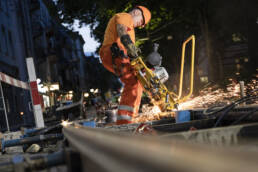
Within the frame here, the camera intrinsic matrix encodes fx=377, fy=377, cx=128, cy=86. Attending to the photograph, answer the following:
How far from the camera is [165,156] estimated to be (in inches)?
24.8

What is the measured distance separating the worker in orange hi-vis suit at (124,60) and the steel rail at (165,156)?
4382 mm

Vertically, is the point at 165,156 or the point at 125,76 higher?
the point at 125,76

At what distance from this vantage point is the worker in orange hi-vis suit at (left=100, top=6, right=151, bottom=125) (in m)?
5.46

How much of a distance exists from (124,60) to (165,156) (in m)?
4.97

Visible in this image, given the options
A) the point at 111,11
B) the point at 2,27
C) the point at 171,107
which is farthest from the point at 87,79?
the point at 171,107

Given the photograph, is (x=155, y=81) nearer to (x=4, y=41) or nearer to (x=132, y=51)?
(x=132, y=51)

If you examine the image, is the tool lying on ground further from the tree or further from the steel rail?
the tree

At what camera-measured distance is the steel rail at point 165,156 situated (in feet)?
1.77

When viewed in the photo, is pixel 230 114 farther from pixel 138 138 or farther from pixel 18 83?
pixel 18 83

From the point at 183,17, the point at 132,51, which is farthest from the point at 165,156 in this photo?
the point at 183,17

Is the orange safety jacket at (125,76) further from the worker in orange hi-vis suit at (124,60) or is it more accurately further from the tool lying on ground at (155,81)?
the tool lying on ground at (155,81)

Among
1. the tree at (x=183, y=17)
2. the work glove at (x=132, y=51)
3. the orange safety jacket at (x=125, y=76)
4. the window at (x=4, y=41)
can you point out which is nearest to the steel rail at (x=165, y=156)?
the orange safety jacket at (x=125, y=76)

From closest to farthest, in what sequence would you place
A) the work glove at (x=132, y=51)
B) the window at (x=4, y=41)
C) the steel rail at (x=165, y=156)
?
the steel rail at (x=165, y=156) → the work glove at (x=132, y=51) → the window at (x=4, y=41)

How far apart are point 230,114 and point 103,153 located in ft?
6.87
